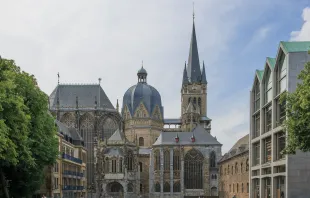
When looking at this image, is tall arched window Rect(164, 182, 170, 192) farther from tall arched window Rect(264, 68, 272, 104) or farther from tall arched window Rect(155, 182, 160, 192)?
tall arched window Rect(264, 68, 272, 104)

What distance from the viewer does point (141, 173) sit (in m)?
105

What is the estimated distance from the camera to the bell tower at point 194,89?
417 feet

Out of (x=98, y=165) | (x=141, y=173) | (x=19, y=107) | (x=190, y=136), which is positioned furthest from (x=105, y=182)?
(x=19, y=107)

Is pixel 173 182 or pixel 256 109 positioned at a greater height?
pixel 256 109

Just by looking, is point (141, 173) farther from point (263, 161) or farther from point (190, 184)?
point (263, 161)

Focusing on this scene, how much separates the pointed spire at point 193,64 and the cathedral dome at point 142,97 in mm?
14984

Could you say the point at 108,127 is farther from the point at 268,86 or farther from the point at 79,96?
the point at 268,86

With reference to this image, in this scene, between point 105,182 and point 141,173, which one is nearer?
point 105,182

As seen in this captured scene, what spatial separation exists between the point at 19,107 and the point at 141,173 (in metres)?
74.7

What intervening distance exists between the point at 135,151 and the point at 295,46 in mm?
64141

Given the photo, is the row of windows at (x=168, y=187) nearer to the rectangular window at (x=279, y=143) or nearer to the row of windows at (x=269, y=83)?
the row of windows at (x=269, y=83)

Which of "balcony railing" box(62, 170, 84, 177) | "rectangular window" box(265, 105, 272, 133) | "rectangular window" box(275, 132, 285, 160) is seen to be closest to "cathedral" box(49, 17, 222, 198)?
"balcony railing" box(62, 170, 84, 177)

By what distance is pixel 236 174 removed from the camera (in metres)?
72.2

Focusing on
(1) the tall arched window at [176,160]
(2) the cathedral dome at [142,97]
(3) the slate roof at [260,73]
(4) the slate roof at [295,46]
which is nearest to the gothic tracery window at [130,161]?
(1) the tall arched window at [176,160]
